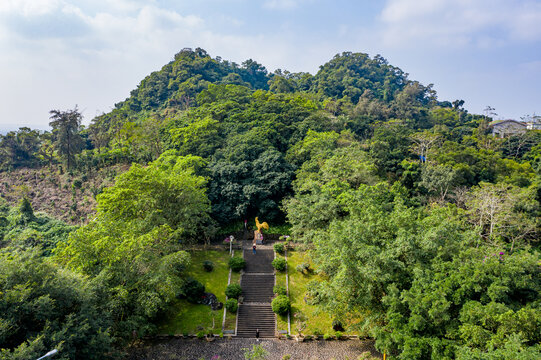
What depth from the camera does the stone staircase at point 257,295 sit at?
883 inches

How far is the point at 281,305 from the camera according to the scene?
23.0m

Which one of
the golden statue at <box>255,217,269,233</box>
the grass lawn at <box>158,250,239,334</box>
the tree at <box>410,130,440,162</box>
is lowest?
the grass lawn at <box>158,250,239,334</box>

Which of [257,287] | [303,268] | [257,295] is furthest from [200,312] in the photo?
[303,268]

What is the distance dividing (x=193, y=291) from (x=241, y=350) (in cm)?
635

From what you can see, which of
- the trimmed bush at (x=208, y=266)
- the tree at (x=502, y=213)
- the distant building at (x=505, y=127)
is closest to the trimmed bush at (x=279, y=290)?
the trimmed bush at (x=208, y=266)

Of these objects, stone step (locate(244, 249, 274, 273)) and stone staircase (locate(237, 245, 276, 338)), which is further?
stone step (locate(244, 249, 274, 273))

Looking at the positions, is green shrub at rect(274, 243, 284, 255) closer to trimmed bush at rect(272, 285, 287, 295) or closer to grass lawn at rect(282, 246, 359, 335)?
grass lawn at rect(282, 246, 359, 335)

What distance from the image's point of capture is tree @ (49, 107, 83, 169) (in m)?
44.0

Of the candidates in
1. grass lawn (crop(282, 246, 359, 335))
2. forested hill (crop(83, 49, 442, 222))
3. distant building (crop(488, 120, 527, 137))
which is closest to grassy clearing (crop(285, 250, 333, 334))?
grass lawn (crop(282, 246, 359, 335))

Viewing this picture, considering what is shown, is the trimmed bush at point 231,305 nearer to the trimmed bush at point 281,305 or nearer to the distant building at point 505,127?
the trimmed bush at point 281,305

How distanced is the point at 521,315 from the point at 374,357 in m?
9.34

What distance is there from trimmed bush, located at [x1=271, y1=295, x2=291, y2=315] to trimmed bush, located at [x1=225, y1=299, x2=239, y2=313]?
9.62 ft

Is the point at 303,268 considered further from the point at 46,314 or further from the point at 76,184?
the point at 76,184

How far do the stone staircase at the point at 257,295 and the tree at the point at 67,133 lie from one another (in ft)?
110
